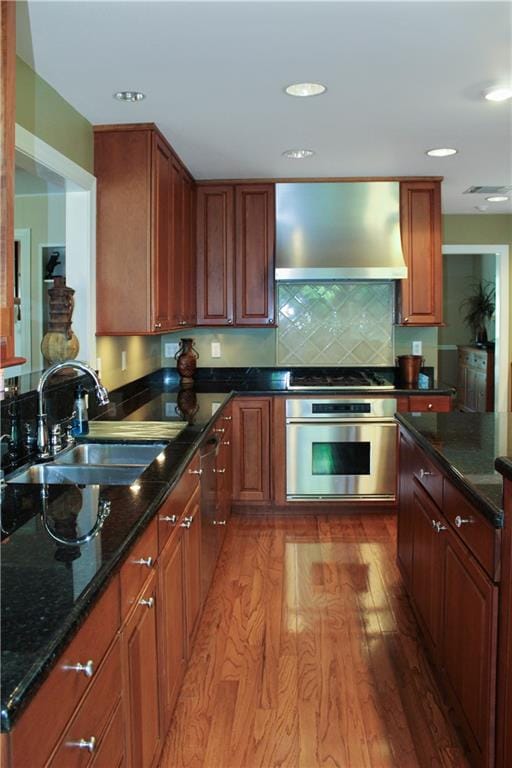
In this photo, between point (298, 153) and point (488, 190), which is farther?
point (488, 190)

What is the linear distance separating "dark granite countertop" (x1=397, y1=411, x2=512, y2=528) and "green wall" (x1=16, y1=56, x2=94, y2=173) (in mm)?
1960

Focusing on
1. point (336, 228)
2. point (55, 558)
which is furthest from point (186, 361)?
point (55, 558)

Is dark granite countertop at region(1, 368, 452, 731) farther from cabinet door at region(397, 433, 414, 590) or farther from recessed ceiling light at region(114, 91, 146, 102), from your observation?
recessed ceiling light at region(114, 91, 146, 102)

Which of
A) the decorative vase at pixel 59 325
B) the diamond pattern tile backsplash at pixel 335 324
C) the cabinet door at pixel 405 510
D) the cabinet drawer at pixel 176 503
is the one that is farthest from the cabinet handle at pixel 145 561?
the diamond pattern tile backsplash at pixel 335 324

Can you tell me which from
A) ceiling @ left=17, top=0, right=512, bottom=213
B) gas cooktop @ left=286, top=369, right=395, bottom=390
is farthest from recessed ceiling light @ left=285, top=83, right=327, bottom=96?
gas cooktop @ left=286, top=369, right=395, bottom=390

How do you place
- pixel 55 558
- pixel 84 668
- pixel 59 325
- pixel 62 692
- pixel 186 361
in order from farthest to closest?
pixel 186 361 → pixel 59 325 → pixel 55 558 → pixel 84 668 → pixel 62 692

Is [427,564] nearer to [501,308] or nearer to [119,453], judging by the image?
[119,453]

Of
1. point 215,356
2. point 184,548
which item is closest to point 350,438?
point 215,356

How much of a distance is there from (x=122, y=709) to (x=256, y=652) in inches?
57.4

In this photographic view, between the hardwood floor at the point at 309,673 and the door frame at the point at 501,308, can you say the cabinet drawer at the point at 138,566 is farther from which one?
the door frame at the point at 501,308

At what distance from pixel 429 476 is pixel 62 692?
1.89 m

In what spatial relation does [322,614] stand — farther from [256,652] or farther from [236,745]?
[236,745]

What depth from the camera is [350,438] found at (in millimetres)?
4934

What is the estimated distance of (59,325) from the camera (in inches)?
125
